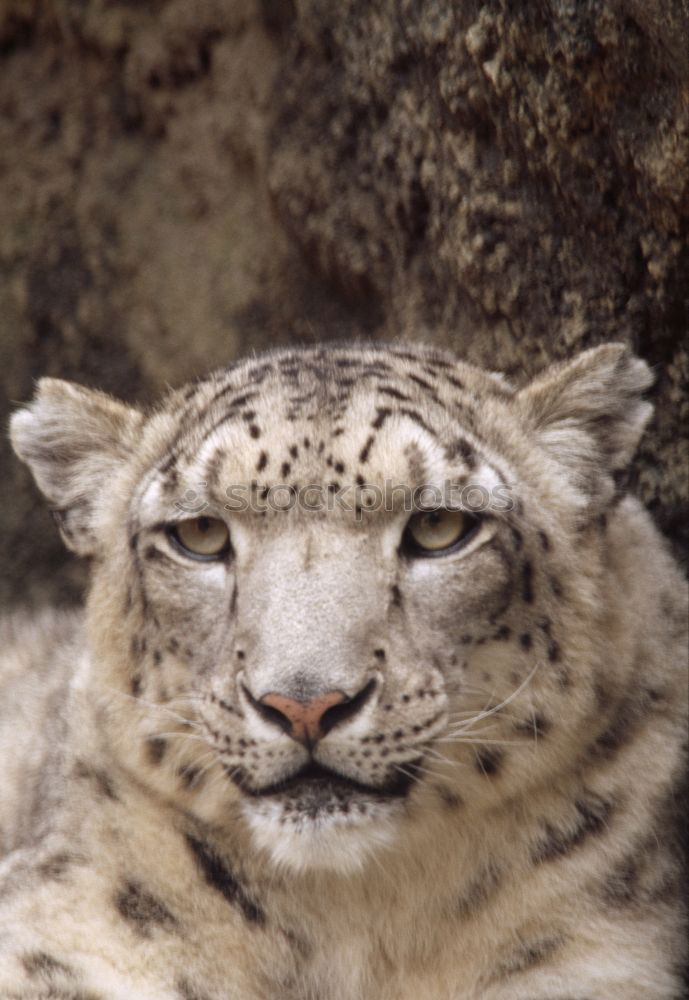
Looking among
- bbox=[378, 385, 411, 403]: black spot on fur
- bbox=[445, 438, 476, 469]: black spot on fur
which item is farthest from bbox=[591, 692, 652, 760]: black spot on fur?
bbox=[378, 385, 411, 403]: black spot on fur

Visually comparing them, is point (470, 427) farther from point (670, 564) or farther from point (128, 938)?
point (128, 938)

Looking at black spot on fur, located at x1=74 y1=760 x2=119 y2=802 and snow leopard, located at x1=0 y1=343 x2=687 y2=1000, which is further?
black spot on fur, located at x1=74 y1=760 x2=119 y2=802

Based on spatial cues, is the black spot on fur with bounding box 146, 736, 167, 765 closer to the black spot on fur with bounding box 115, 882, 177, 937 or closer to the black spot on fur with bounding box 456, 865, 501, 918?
the black spot on fur with bounding box 115, 882, 177, 937

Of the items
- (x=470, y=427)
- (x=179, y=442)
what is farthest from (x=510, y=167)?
(x=179, y=442)

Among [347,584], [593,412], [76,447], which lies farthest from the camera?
[76,447]

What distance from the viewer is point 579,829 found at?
373 centimetres

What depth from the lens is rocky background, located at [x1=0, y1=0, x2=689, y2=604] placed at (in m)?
4.05

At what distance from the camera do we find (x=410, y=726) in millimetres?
3289

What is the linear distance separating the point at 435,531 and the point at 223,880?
1.12m

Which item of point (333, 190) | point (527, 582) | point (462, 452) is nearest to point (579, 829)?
point (527, 582)

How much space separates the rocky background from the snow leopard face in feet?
2.06

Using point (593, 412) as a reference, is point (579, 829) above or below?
below

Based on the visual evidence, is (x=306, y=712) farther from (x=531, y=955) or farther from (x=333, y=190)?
(x=333, y=190)

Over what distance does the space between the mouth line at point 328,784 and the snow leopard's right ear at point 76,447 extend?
1.13 m
